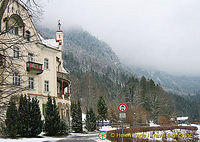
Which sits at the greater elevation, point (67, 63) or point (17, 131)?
point (67, 63)

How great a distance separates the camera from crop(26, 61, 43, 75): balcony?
101ft

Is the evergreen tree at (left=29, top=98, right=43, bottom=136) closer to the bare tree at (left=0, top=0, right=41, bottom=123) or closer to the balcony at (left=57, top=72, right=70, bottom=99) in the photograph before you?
the bare tree at (left=0, top=0, right=41, bottom=123)

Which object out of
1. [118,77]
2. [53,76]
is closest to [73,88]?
[53,76]

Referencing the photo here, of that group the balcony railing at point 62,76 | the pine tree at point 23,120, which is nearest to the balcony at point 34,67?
the balcony railing at point 62,76

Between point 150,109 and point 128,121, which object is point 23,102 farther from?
point 150,109

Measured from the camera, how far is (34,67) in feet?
103

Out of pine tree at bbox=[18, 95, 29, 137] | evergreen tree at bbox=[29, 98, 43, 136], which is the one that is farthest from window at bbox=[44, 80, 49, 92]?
pine tree at bbox=[18, 95, 29, 137]

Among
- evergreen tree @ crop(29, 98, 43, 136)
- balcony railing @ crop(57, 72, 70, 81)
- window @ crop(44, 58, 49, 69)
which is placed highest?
window @ crop(44, 58, 49, 69)

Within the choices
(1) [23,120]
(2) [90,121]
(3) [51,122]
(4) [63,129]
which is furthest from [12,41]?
(2) [90,121]

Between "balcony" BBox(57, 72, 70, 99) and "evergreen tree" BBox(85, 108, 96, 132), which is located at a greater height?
"balcony" BBox(57, 72, 70, 99)

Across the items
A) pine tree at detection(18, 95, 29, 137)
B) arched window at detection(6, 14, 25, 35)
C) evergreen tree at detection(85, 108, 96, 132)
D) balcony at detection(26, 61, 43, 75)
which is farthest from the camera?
evergreen tree at detection(85, 108, 96, 132)

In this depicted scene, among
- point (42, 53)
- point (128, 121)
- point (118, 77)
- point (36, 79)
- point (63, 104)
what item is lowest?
point (128, 121)

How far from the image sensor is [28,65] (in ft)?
102

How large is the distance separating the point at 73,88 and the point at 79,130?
181 feet
